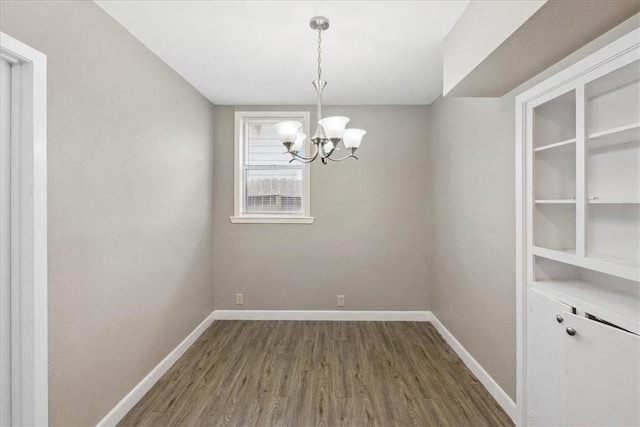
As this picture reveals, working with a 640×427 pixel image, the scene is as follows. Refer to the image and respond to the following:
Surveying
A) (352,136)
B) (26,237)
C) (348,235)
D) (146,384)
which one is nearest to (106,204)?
(26,237)

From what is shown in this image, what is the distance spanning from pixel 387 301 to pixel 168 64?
336cm

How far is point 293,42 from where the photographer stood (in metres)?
2.22

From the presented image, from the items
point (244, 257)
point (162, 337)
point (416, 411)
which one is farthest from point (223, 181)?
point (416, 411)

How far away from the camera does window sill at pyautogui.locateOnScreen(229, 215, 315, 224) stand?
145 inches

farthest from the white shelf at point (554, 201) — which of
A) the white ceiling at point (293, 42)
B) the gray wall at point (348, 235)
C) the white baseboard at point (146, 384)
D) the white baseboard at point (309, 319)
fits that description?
the white baseboard at point (146, 384)

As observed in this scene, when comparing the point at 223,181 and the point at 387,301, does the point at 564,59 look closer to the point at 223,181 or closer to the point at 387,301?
the point at 387,301

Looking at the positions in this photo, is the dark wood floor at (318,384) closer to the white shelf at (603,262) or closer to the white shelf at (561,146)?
the white shelf at (603,262)

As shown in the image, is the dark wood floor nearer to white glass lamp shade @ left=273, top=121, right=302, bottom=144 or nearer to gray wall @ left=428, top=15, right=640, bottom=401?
gray wall @ left=428, top=15, right=640, bottom=401

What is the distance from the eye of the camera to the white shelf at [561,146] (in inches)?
57.4

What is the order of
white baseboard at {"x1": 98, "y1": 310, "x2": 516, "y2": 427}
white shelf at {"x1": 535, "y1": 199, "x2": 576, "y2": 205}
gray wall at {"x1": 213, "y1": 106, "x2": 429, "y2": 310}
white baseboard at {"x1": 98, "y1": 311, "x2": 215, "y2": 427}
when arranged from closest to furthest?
white shelf at {"x1": 535, "y1": 199, "x2": 576, "y2": 205} → white baseboard at {"x1": 98, "y1": 311, "x2": 215, "y2": 427} → white baseboard at {"x1": 98, "y1": 310, "x2": 516, "y2": 427} → gray wall at {"x1": 213, "y1": 106, "x2": 429, "y2": 310}

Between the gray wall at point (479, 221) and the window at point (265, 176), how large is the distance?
5.44 ft

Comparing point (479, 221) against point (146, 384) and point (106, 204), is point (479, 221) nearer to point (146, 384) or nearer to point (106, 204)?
point (106, 204)

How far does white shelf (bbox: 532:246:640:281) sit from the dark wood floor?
4.00 ft

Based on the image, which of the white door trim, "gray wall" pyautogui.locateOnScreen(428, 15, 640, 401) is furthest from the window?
the white door trim
